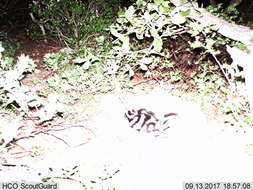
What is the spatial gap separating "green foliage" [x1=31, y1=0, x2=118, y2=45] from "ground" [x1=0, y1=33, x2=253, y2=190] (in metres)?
2.65

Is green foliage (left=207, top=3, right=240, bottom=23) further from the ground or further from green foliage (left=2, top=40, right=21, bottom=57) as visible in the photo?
green foliage (left=2, top=40, right=21, bottom=57)

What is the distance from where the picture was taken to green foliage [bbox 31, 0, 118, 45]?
752 centimetres

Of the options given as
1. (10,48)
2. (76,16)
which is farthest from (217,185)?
(10,48)

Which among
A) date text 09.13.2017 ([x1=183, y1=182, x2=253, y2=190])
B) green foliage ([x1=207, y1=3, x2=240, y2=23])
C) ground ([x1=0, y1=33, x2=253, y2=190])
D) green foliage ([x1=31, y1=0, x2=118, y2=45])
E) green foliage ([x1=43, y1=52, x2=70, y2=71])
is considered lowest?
date text 09.13.2017 ([x1=183, y1=182, x2=253, y2=190])

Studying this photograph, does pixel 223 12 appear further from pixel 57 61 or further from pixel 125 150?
pixel 125 150

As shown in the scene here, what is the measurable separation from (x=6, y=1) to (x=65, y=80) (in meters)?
6.11

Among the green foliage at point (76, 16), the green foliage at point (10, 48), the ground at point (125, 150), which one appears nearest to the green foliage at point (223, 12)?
the ground at point (125, 150)

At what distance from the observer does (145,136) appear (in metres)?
4.71

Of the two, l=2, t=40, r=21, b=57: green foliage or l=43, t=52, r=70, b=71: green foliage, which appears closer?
l=43, t=52, r=70, b=71: green foliage

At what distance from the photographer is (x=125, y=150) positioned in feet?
14.5

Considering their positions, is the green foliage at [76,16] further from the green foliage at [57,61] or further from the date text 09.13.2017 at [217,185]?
the date text 09.13.2017 at [217,185]

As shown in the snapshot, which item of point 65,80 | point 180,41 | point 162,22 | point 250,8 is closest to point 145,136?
point 162,22

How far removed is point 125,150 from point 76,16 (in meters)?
4.50

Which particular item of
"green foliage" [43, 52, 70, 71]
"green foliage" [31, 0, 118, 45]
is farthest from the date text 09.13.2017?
"green foliage" [31, 0, 118, 45]
